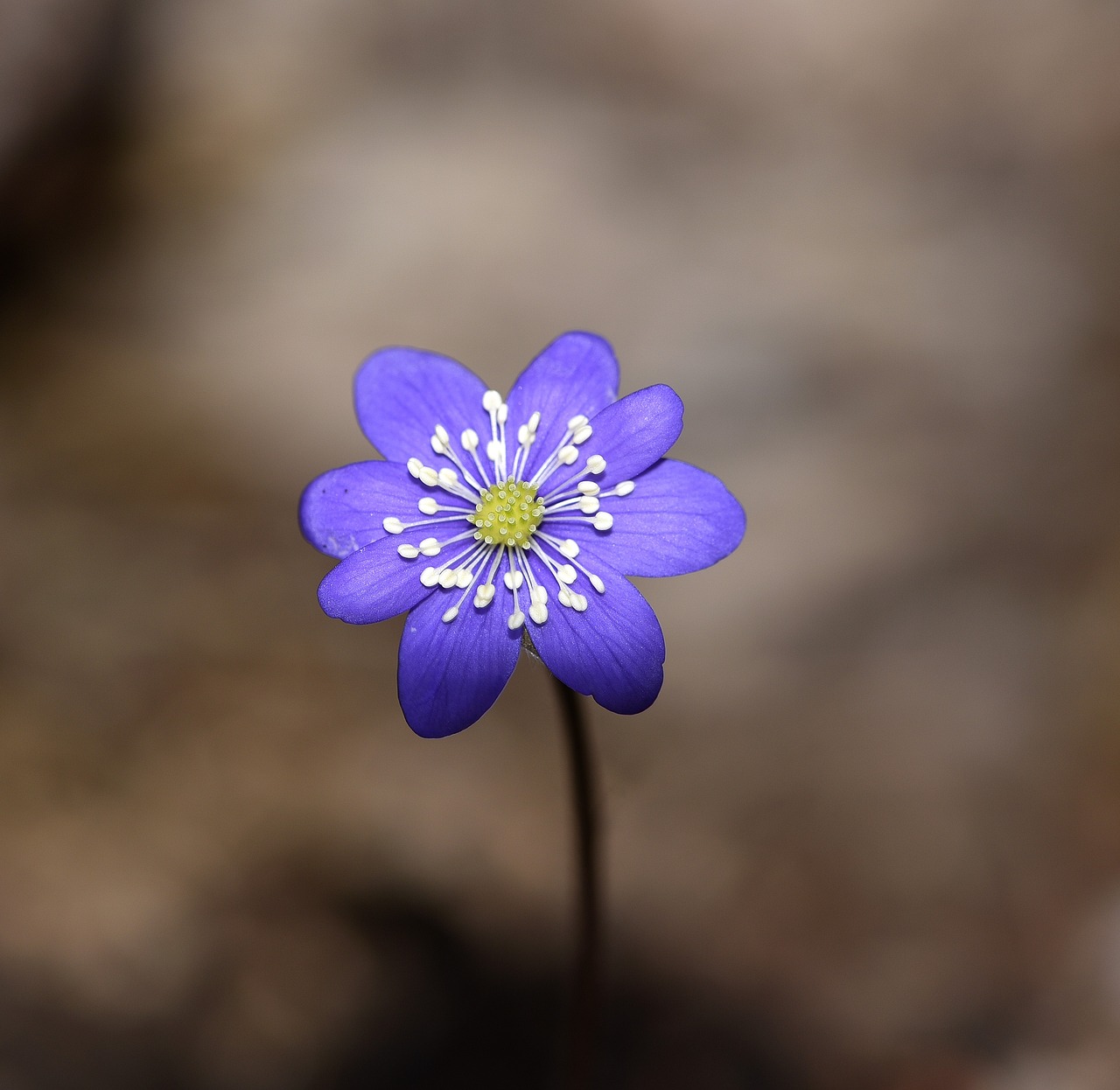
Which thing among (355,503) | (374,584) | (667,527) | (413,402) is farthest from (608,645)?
(413,402)

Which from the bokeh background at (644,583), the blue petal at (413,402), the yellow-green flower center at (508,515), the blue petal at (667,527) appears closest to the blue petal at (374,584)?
the yellow-green flower center at (508,515)

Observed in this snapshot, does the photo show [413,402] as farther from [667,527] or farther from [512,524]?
[667,527]

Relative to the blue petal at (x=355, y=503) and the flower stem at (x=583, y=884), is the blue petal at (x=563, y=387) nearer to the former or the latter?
the blue petal at (x=355, y=503)

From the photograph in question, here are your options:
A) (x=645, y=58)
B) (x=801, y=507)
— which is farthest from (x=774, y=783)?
(x=645, y=58)

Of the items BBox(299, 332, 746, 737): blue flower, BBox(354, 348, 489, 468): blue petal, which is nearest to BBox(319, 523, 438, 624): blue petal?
BBox(299, 332, 746, 737): blue flower

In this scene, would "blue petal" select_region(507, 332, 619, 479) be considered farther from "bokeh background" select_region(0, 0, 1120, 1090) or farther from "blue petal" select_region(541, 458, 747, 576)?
"bokeh background" select_region(0, 0, 1120, 1090)
